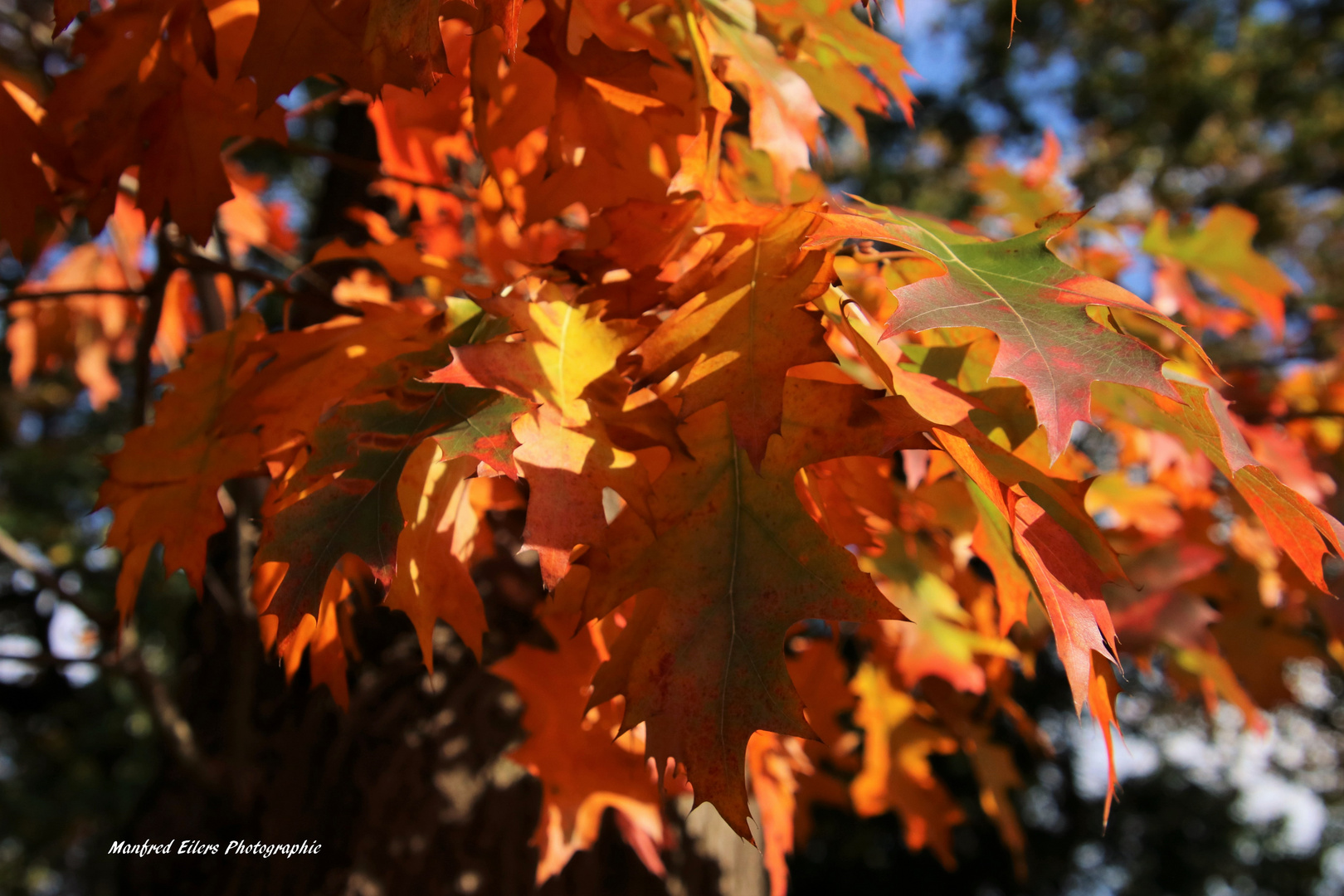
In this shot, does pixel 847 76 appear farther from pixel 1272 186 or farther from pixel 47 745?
pixel 1272 186

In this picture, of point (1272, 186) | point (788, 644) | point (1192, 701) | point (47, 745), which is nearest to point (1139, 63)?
point (1272, 186)

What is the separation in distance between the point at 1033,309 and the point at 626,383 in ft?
1.06

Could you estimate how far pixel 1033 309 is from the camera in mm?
649

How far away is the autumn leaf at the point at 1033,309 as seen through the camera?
579mm

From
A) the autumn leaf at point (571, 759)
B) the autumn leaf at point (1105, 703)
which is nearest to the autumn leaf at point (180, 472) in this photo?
the autumn leaf at point (571, 759)

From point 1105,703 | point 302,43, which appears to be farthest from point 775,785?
point 302,43

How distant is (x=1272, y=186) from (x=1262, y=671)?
5745mm

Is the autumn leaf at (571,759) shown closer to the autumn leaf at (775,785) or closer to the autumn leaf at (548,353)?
the autumn leaf at (775,785)

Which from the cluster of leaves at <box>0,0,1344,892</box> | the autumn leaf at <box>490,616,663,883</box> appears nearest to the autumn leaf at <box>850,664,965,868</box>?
the cluster of leaves at <box>0,0,1344,892</box>

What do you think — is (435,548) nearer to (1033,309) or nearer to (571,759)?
(571,759)

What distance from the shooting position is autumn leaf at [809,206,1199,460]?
579 millimetres

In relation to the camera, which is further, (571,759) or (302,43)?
(571,759)

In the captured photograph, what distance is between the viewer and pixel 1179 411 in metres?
0.65

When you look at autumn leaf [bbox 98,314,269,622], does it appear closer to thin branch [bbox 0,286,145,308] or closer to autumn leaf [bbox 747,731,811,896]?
thin branch [bbox 0,286,145,308]
